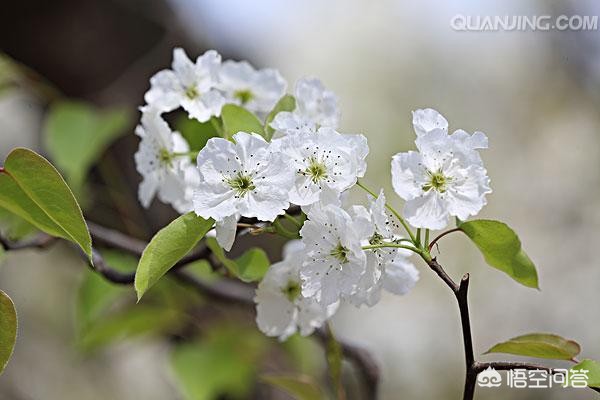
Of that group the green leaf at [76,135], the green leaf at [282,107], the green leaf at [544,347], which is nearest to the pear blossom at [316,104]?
the green leaf at [282,107]

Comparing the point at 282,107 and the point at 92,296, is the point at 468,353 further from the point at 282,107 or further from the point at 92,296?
the point at 92,296

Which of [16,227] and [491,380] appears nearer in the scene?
[491,380]

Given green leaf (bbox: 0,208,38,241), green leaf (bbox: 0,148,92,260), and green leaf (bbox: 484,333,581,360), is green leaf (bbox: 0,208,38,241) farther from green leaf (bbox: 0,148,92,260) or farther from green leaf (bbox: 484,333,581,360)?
green leaf (bbox: 484,333,581,360)

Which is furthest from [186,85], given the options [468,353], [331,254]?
[468,353]

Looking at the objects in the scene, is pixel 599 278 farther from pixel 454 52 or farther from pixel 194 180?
pixel 194 180

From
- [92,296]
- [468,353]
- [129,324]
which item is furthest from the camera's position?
[129,324]

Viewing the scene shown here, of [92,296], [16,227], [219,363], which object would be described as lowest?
[219,363]

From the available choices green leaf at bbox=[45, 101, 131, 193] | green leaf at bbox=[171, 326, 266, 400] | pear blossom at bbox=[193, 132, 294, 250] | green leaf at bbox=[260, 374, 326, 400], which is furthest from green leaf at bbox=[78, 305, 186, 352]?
pear blossom at bbox=[193, 132, 294, 250]

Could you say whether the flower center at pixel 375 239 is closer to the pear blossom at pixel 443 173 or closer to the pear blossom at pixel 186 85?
the pear blossom at pixel 443 173
